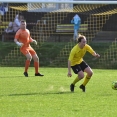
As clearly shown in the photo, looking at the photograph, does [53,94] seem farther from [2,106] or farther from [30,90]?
[2,106]

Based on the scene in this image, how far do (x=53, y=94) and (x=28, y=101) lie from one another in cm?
161

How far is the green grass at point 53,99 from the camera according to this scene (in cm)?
1145

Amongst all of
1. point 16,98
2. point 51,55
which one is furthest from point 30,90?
point 51,55

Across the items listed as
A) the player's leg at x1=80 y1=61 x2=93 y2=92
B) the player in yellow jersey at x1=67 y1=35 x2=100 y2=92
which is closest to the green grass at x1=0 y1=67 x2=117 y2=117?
the player's leg at x1=80 y1=61 x2=93 y2=92

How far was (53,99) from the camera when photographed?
13516mm

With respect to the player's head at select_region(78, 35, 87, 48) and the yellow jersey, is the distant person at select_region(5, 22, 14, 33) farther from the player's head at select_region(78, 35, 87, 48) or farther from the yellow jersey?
the player's head at select_region(78, 35, 87, 48)

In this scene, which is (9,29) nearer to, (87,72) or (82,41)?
(87,72)

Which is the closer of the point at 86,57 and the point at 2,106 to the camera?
the point at 2,106

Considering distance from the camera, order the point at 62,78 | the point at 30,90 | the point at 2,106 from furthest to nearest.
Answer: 1. the point at 62,78
2. the point at 30,90
3. the point at 2,106

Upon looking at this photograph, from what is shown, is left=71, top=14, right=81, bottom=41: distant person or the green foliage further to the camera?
left=71, top=14, right=81, bottom=41: distant person

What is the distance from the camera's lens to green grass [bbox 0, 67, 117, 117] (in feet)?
37.6

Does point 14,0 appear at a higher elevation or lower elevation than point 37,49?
higher

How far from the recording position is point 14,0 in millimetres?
21828

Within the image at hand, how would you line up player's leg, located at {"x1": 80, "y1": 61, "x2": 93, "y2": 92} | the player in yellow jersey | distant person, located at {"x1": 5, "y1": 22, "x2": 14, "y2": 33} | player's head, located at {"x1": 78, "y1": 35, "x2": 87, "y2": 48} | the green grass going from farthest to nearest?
1. distant person, located at {"x1": 5, "y1": 22, "x2": 14, "y2": 33}
2. player's leg, located at {"x1": 80, "y1": 61, "x2": 93, "y2": 92}
3. the player in yellow jersey
4. player's head, located at {"x1": 78, "y1": 35, "x2": 87, "y2": 48}
5. the green grass
